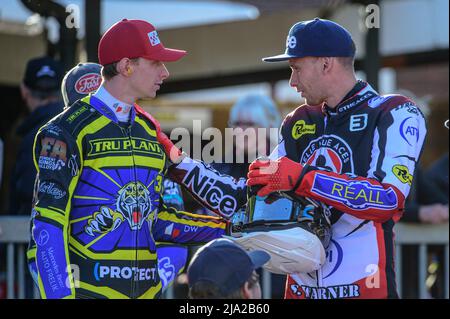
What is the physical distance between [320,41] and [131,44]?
77 cm

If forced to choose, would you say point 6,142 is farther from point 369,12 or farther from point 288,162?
point 288,162

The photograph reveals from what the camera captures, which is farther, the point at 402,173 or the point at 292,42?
the point at 292,42

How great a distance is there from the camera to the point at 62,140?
3.57 metres

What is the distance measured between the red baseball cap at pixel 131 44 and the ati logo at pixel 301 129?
612 millimetres

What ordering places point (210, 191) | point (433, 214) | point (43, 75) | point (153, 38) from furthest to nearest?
point (43, 75)
point (433, 214)
point (210, 191)
point (153, 38)

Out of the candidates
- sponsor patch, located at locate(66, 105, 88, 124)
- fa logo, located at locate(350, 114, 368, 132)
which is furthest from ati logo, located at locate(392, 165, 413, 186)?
sponsor patch, located at locate(66, 105, 88, 124)

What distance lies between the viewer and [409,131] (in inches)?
147

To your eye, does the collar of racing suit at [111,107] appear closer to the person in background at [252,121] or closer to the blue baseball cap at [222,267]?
the blue baseball cap at [222,267]

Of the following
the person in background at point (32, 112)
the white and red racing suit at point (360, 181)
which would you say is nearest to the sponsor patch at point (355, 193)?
the white and red racing suit at point (360, 181)

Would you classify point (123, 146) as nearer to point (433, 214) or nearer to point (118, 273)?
point (118, 273)

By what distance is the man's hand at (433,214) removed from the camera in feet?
19.6

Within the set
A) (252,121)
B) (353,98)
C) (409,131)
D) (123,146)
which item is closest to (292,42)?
(353,98)
